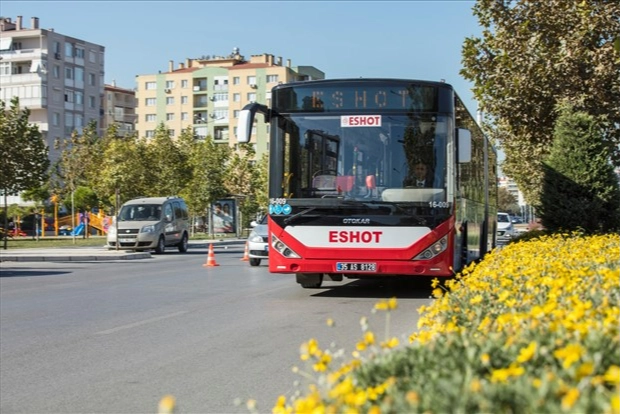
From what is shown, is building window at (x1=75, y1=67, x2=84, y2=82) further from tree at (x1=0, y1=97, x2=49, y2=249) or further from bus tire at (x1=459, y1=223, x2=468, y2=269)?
bus tire at (x1=459, y1=223, x2=468, y2=269)

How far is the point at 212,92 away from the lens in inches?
4911

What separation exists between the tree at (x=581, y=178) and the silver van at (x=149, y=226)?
724 inches

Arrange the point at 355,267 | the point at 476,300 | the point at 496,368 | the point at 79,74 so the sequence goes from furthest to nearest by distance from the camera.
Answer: the point at 79,74
the point at 355,267
the point at 476,300
the point at 496,368

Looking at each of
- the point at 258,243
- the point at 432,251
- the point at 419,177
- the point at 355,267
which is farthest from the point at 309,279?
the point at 258,243

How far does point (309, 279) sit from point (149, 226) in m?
19.8

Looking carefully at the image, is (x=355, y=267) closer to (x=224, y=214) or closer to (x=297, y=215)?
(x=297, y=215)

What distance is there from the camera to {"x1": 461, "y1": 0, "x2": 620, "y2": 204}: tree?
20.6m

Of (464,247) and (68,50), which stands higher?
(68,50)

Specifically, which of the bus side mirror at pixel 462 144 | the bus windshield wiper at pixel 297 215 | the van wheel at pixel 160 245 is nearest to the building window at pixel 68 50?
the van wheel at pixel 160 245

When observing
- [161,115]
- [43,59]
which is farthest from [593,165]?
[161,115]

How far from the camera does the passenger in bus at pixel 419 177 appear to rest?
14.0m

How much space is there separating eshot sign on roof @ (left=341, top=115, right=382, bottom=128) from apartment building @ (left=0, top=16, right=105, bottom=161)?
87844mm

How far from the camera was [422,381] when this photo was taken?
3.05 m

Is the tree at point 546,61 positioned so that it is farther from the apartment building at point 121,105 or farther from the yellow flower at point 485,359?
the apartment building at point 121,105
